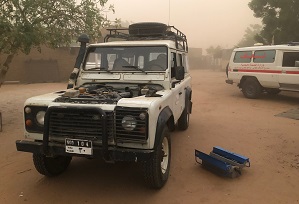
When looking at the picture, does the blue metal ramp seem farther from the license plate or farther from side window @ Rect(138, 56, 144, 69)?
the license plate

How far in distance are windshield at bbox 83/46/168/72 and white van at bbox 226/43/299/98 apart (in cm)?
724

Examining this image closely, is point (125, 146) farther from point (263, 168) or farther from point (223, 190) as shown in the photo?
point (263, 168)

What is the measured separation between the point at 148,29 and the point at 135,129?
3773 millimetres

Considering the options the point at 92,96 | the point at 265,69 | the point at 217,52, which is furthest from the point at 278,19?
the point at 217,52

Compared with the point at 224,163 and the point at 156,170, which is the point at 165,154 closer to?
the point at 156,170

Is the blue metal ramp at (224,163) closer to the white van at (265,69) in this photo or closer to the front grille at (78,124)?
the front grille at (78,124)

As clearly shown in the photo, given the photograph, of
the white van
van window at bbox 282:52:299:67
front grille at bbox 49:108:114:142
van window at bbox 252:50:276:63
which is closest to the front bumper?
front grille at bbox 49:108:114:142

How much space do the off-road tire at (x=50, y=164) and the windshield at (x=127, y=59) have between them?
168cm

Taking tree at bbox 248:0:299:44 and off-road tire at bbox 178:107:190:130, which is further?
tree at bbox 248:0:299:44

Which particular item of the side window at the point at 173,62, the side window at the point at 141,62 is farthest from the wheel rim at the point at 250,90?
the side window at the point at 141,62

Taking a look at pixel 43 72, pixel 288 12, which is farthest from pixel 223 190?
pixel 43 72

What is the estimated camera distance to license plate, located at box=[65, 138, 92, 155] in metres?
3.20

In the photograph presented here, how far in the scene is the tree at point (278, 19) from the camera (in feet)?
45.9

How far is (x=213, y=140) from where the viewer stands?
5977mm
